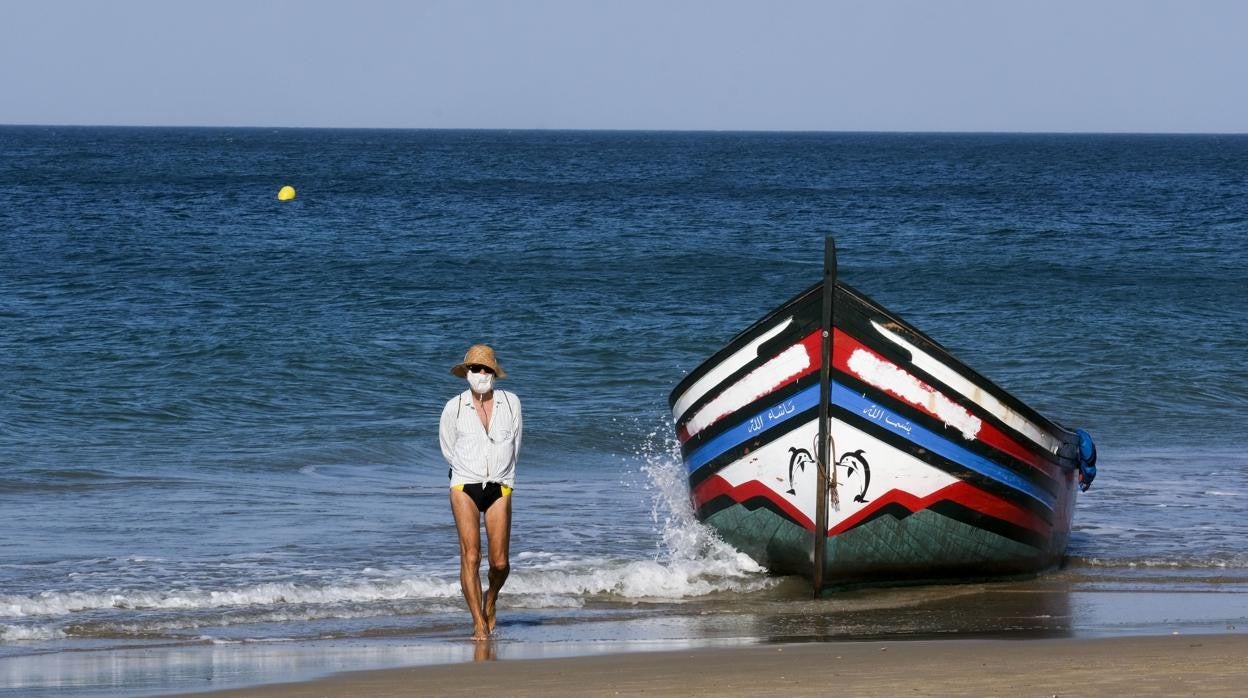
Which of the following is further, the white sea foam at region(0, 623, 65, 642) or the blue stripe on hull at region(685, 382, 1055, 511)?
the blue stripe on hull at region(685, 382, 1055, 511)

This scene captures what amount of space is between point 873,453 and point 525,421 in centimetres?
704

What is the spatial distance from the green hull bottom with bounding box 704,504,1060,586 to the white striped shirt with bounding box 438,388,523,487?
1.90 metres

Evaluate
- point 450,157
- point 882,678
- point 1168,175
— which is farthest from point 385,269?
point 450,157

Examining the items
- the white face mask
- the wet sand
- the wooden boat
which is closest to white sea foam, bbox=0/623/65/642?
the wet sand

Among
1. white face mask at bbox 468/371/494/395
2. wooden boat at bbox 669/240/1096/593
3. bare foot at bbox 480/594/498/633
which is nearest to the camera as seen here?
white face mask at bbox 468/371/494/395

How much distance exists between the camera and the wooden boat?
7.71 m

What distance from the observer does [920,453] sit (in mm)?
7793

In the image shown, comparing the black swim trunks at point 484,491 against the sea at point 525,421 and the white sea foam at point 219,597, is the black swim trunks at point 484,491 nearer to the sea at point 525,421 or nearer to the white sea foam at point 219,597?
the sea at point 525,421

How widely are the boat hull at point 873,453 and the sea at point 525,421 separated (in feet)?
0.77

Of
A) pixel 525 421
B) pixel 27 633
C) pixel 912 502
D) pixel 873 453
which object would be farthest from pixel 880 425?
pixel 525 421

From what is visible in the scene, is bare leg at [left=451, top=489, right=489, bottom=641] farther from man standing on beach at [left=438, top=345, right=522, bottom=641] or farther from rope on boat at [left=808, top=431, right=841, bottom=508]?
rope on boat at [left=808, top=431, right=841, bottom=508]

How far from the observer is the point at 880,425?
306 inches

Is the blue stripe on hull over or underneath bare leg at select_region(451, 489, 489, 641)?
over

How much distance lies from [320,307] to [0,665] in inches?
641
